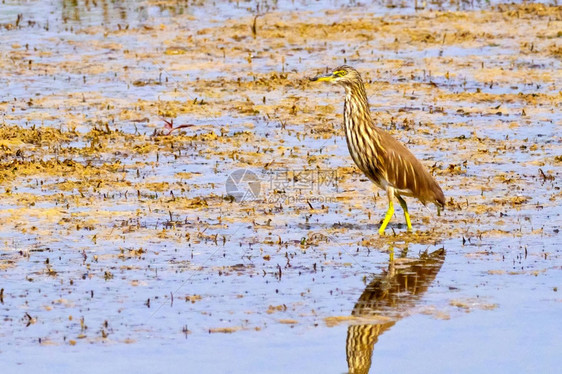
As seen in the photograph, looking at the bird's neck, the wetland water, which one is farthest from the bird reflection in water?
the bird's neck

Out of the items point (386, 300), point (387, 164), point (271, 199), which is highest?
point (387, 164)

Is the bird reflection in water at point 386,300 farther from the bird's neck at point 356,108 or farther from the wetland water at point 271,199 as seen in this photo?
the bird's neck at point 356,108

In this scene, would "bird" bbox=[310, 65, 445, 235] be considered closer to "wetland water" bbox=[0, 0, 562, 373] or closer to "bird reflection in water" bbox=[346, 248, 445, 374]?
"wetland water" bbox=[0, 0, 562, 373]

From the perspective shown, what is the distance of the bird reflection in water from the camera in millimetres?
8281

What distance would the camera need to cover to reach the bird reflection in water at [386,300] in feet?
27.2

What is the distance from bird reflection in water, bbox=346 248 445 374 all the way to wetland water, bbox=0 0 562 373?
26 millimetres

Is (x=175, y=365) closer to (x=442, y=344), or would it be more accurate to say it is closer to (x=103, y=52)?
(x=442, y=344)

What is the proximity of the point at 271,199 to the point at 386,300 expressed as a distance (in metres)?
3.35

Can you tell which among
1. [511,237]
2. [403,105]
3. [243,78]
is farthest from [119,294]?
[243,78]

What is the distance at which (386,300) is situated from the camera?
366 inches

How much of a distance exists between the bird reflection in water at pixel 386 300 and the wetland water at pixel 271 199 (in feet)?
0.08

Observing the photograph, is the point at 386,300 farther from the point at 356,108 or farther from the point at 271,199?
the point at 271,199

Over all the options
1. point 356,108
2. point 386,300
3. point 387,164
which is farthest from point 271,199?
point 386,300

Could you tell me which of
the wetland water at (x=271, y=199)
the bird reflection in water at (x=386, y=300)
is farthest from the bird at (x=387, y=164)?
the bird reflection in water at (x=386, y=300)
